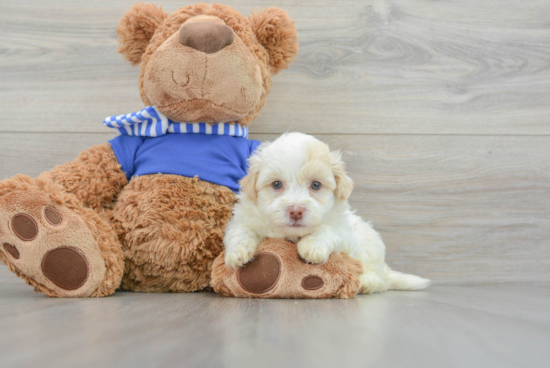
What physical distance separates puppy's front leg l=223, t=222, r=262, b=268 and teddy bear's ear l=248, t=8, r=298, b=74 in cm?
45

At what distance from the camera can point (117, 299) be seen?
91 cm

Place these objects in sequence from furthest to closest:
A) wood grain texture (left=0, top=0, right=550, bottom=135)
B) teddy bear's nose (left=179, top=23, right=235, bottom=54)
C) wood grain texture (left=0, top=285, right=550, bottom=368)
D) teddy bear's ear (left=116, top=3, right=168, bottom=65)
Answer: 1. wood grain texture (left=0, top=0, right=550, bottom=135)
2. teddy bear's ear (left=116, top=3, right=168, bottom=65)
3. teddy bear's nose (left=179, top=23, right=235, bottom=54)
4. wood grain texture (left=0, top=285, right=550, bottom=368)

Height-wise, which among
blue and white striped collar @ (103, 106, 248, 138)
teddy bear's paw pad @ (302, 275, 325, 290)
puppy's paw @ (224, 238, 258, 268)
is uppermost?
blue and white striped collar @ (103, 106, 248, 138)

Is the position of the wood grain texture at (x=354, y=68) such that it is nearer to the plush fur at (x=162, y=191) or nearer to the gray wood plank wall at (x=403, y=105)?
the gray wood plank wall at (x=403, y=105)

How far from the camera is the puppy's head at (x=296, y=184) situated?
36.3 inches

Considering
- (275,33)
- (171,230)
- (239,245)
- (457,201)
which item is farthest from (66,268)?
(457,201)

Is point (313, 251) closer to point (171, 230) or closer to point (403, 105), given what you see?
point (171, 230)

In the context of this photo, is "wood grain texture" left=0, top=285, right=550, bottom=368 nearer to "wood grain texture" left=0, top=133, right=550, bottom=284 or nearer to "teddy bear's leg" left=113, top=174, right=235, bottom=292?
"teddy bear's leg" left=113, top=174, right=235, bottom=292

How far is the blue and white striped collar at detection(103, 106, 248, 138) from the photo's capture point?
1.09 metres

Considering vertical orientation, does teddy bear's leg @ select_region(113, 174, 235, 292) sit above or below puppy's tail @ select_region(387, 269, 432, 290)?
above

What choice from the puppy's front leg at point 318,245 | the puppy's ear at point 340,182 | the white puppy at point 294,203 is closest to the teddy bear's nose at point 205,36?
the white puppy at point 294,203

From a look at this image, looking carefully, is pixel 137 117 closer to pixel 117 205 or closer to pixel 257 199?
pixel 117 205

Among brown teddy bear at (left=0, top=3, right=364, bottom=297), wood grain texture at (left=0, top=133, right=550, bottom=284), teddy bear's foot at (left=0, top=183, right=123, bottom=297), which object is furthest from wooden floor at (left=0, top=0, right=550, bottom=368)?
teddy bear's foot at (left=0, top=183, right=123, bottom=297)

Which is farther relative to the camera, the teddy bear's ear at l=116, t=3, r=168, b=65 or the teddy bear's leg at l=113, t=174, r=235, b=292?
the teddy bear's ear at l=116, t=3, r=168, b=65
